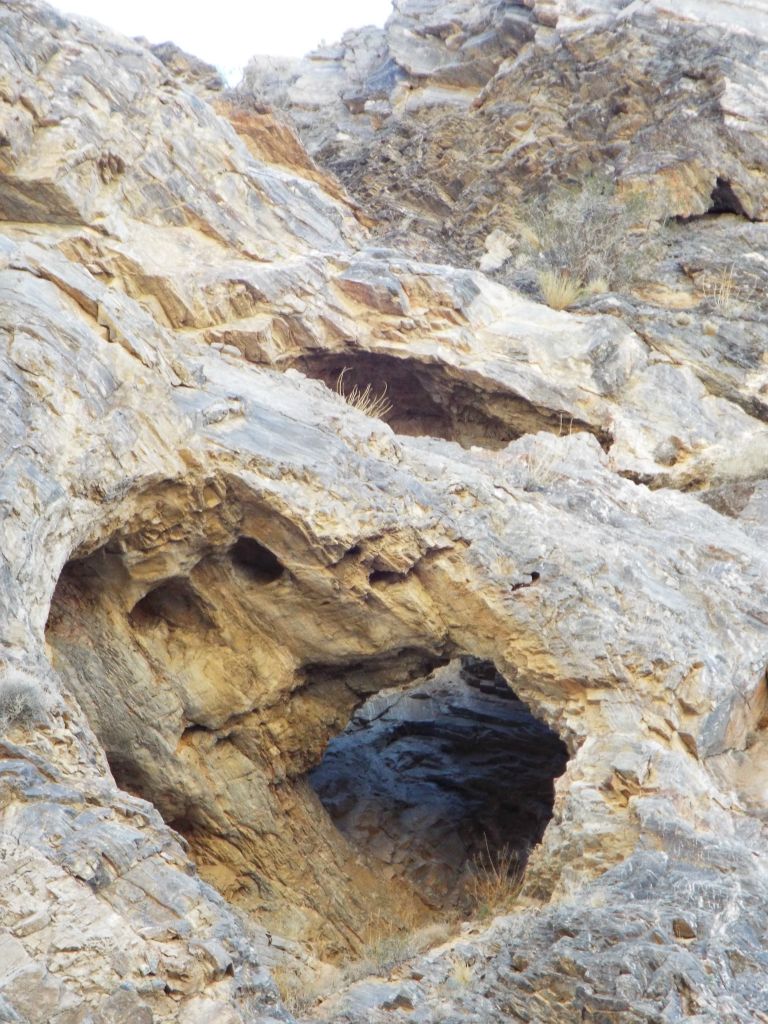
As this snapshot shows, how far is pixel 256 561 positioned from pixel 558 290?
7.38 metres

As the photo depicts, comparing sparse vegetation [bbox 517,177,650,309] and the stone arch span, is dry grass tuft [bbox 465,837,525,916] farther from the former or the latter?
sparse vegetation [bbox 517,177,650,309]

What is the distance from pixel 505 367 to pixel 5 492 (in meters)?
7.68

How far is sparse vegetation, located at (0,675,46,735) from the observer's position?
6297 millimetres

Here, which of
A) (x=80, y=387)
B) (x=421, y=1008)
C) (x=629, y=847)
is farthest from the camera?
(x=80, y=387)

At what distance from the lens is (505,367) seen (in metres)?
13.6

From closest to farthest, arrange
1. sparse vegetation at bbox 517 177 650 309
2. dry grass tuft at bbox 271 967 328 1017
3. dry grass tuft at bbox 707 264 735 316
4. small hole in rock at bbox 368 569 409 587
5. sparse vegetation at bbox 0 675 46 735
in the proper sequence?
sparse vegetation at bbox 0 675 46 735 < dry grass tuft at bbox 271 967 328 1017 < small hole in rock at bbox 368 569 409 587 < dry grass tuft at bbox 707 264 735 316 < sparse vegetation at bbox 517 177 650 309

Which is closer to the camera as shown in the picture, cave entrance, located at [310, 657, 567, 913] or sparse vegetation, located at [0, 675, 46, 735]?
sparse vegetation, located at [0, 675, 46, 735]

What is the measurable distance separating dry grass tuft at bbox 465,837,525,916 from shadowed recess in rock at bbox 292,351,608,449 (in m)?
4.97

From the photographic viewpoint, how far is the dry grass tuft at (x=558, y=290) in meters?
15.4

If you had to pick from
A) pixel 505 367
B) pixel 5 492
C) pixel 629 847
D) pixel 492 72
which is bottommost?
pixel 629 847

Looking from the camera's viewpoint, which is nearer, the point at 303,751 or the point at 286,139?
the point at 303,751

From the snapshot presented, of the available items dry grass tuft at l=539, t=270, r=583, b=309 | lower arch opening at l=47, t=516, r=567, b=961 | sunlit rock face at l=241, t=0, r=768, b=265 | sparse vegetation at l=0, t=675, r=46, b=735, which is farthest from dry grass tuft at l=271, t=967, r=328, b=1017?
sunlit rock face at l=241, t=0, r=768, b=265

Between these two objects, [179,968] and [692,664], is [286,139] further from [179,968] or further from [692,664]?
[179,968]

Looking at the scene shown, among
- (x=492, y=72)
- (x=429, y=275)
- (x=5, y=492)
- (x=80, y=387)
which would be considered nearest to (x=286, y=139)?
(x=429, y=275)
